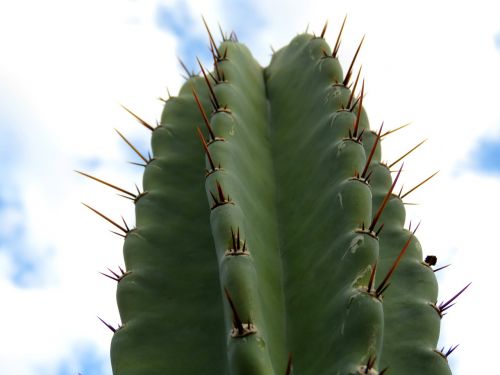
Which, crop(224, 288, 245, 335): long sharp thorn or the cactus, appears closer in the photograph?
crop(224, 288, 245, 335): long sharp thorn

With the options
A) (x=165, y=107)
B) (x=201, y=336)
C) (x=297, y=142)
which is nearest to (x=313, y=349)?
(x=201, y=336)

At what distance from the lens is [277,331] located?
286cm

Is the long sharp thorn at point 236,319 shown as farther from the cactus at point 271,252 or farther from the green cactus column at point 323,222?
the green cactus column at point 323,222

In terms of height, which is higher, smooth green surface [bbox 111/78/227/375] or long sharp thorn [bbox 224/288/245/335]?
smooth green surface [bbox 111/78/227/375]

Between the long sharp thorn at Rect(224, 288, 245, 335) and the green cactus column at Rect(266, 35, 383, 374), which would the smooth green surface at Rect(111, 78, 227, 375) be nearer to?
the green cactus column at Rect(266, 35, 383, 374)

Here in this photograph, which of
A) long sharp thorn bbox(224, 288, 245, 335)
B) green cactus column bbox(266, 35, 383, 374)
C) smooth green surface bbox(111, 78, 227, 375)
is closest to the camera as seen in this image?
long sharp thorn bbox(224, 288, 245, 335)

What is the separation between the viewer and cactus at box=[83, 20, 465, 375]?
2.58 metres

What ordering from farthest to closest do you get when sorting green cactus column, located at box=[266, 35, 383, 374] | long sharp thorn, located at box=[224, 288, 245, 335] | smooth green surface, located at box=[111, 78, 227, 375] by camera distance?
smooth green surface, located at box=[111, 78, 227, 375] → green cactus column, located at box=[266, 35, 383, 374] → long sharp thorn, located at box=[224, 288, 245, 335]

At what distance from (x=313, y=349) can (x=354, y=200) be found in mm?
581

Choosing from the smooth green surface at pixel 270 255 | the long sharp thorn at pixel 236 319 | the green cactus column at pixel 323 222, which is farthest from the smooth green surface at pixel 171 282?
the long sharp thorn at pixel 236 319

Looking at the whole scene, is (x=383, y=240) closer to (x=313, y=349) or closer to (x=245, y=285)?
(x=313, y=349)

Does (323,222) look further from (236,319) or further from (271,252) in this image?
(236,319)

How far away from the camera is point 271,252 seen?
10.4 ft

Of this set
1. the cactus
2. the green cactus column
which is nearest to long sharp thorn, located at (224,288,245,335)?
the cactus
